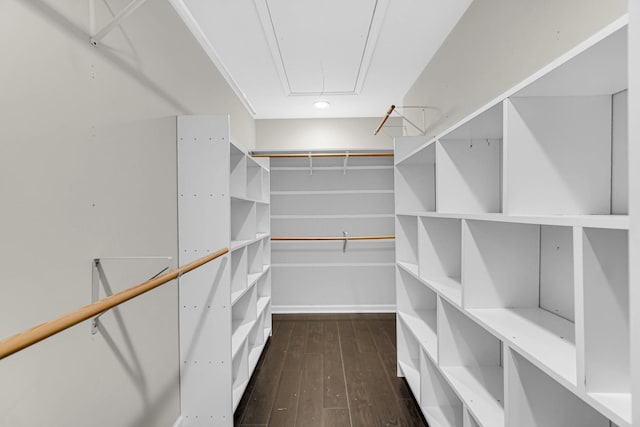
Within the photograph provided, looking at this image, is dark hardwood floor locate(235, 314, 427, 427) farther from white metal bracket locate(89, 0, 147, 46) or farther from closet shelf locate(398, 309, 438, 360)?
white metal bracket locate(89, 0, 147, 46)

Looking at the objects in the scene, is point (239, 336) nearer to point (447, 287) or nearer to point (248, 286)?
point (248, 286)

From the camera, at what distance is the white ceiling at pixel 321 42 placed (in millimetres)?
1915

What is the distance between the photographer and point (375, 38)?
2250mm

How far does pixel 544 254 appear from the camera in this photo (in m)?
1.27

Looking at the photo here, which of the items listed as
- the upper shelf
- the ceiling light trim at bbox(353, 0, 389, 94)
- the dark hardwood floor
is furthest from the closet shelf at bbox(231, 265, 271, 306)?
the ceiling light trim at bbox(353, 0, 389, 94)

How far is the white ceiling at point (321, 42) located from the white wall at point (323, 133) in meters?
0.68

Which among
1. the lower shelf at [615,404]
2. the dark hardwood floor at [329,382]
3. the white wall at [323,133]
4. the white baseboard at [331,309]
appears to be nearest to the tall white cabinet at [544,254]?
the lower shelf at [615,404]

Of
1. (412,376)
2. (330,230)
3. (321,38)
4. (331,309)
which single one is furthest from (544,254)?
(331,309)

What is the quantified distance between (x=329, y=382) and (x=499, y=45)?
89.8 inches

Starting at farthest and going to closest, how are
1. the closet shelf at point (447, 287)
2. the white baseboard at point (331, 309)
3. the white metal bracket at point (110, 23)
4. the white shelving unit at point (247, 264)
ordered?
the white baseboard at point (331, 309), the white shelving unit at point (247, 264), the closet shelf at point (447, 287), the white metal bracket at point (110, 23)

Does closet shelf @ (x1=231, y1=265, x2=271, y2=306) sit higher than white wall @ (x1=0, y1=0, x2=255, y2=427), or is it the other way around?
white wall @ (x1=0, y1=0, x2=255, y2=427)

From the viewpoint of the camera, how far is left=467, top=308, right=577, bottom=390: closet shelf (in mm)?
830

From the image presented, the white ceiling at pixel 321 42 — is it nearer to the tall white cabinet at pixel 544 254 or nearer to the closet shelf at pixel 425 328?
the tall white cabinet at pixel 544 254

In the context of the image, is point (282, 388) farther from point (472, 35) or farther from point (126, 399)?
point (472, 35)
